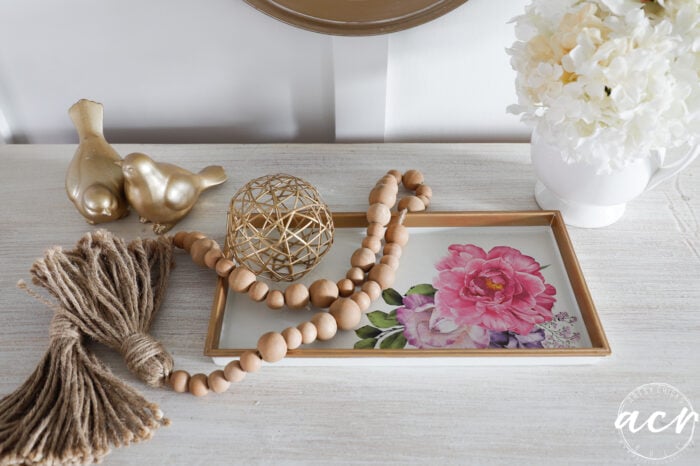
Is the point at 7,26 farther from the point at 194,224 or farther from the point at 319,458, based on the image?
the point at 319,458

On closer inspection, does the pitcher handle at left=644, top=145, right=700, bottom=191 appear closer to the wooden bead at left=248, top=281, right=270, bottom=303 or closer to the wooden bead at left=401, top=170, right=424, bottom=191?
the wooden bead at left=401, top=170, right=424, bottom=191

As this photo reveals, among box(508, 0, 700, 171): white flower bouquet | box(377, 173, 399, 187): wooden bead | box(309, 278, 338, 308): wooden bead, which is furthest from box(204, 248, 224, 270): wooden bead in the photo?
box(508, 0, 700, 171): white flower bouquet

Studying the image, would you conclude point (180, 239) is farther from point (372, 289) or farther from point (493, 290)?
point (493, 290)

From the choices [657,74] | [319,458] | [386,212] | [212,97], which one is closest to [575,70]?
[657,74]

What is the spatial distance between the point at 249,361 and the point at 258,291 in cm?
8

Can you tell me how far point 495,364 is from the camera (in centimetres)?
55

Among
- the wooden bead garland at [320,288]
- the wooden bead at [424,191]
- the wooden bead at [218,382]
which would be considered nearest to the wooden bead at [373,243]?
the wooden bead garland at [320,288]

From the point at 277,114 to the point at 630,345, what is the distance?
0.53 m

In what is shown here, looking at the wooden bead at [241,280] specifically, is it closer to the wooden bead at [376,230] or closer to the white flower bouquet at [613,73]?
the wooden bead at [376,230]

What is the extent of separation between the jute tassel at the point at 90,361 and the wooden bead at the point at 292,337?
110mm

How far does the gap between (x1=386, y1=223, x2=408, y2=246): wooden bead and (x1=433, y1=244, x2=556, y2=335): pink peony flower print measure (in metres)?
0.05

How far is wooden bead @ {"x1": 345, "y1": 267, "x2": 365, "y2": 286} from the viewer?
607 millimetres

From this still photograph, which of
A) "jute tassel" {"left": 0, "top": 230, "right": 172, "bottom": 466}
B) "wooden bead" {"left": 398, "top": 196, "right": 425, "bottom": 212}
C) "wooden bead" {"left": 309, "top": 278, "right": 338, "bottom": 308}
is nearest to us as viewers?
"jute tassel" {"left": 0, "top": 230, "right": 172, "bottom": 466}

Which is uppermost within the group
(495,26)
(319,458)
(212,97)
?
(495,26)
